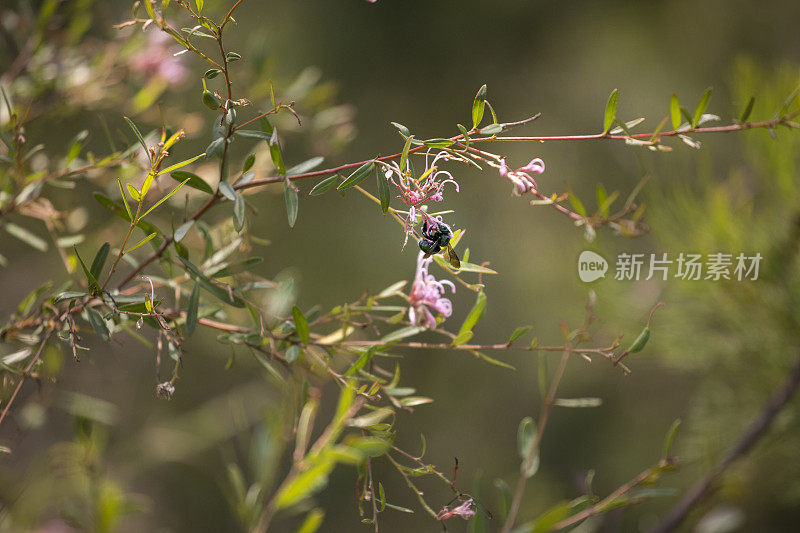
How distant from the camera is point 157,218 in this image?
48cm

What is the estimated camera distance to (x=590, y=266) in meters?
0.42

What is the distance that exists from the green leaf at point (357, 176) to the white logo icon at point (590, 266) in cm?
24

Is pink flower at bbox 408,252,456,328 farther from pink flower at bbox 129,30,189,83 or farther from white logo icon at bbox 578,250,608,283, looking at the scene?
pink flower at bbox 129,30,189,83

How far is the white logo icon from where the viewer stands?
42cm

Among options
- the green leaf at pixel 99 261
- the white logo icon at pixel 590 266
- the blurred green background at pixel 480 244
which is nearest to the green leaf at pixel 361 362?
the green leaf at pixel 99 261

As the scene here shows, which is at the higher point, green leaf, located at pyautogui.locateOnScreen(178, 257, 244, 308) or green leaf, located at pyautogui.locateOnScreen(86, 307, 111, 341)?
green leaf, located at pyautogui.locateOnScreen(178, 257, 244, 308)

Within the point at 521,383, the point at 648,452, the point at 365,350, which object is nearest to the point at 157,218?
the point at 365,350

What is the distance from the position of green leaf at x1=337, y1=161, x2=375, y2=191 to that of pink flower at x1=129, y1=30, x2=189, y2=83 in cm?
28

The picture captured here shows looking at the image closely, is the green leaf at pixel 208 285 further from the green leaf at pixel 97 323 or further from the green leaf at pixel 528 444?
the green leaf at pixel 528 444

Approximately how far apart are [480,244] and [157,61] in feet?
1.66

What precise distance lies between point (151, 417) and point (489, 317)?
0.49 m

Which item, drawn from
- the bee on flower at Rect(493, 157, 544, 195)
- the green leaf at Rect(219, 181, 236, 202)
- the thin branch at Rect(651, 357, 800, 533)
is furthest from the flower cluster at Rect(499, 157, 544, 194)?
the thin branch at Rect(651, 357, 800, 533)

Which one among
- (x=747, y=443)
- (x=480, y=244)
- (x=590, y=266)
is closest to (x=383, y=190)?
(x=590, y=266)

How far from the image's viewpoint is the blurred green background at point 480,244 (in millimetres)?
668
